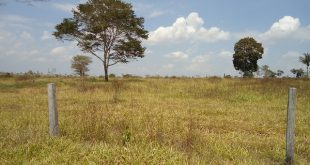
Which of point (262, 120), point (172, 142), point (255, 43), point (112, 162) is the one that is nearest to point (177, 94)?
point (262, 120)

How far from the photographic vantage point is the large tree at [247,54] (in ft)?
187

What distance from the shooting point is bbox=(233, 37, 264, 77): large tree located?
5700 cm

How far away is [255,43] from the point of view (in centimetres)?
5703

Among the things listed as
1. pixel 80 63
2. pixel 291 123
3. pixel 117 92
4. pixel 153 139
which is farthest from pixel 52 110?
pixel 80 63

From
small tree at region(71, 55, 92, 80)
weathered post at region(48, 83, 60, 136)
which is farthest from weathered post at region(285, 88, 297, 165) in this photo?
small tree at region(71, 55, 92, 80)

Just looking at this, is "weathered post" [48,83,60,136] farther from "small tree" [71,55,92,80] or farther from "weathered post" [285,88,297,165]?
"small tree" [71,55,92,80]

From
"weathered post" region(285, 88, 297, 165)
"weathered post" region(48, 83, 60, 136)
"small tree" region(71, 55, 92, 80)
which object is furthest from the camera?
"small tree" region(71, 55, 92, 80)

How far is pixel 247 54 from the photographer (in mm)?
56969

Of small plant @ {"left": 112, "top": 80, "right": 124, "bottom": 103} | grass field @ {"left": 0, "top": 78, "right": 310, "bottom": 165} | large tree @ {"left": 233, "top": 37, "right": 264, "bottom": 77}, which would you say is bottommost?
grass field @ {"left": 0, "top": 78, "right": 310, "bottom": 165}

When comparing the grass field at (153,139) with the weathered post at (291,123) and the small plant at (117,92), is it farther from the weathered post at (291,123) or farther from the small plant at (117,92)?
the small plant at (117,92)

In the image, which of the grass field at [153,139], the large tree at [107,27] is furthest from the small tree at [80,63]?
the grass field at [153,139]

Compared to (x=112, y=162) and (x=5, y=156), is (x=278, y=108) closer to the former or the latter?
(x=112, y=162)

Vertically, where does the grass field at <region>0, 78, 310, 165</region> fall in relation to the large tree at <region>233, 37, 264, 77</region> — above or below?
below

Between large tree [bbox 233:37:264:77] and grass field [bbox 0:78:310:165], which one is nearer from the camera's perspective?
grass field [bbox 0:78:310:165]
